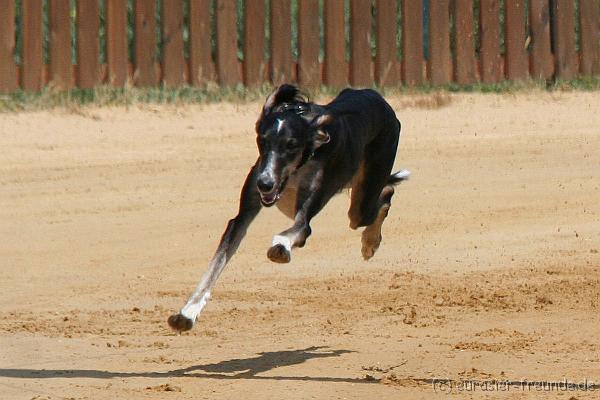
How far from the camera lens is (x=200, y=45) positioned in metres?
14.0

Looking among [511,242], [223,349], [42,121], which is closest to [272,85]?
[42,121]

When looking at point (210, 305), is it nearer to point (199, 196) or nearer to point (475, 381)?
point (475, 381)

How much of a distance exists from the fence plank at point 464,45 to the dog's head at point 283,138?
25.7 feet

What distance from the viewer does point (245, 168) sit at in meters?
12.7

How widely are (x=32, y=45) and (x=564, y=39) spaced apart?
5.67m

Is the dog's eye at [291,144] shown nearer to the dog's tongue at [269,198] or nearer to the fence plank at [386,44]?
the dog's tongue at [269,198]

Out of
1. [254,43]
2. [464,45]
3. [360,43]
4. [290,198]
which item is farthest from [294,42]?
[290,198]

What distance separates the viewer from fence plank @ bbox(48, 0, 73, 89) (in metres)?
13.2

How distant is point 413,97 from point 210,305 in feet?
20.4

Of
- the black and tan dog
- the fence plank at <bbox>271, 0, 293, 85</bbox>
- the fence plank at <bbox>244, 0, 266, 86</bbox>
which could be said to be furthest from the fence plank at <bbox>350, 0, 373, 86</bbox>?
the black and tan dog

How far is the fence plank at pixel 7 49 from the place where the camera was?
12984 millimetres

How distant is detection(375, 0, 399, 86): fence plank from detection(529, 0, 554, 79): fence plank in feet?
5.33

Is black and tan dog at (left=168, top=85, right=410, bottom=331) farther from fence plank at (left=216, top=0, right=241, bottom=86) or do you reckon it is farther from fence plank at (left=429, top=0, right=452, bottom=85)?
fence plank at (left=429, top=0, right=452, bottom=85)

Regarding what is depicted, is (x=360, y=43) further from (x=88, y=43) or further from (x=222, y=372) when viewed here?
(x=222, y=372)
